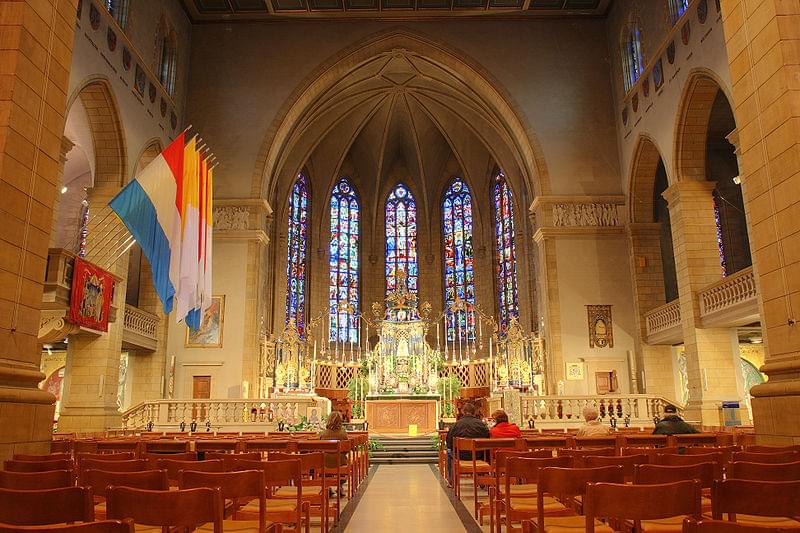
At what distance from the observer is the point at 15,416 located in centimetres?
544

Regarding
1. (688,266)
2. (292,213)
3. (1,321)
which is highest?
(292,213)

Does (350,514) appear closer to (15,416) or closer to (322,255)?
(15,416)

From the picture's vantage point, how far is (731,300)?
1490 cm

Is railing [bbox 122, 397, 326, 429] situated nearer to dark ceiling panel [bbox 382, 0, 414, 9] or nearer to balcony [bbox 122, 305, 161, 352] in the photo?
balcony [bbox 122, 305, 161, 352]

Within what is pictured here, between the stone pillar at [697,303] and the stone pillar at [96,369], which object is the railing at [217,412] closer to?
the stone pillar at [96,369]

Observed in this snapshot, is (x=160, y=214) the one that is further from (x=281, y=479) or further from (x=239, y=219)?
(x=239, y=219)

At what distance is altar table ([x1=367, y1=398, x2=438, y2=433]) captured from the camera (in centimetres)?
1892

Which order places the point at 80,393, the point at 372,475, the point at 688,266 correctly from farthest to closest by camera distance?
the point at 688,266
the point at 80,393
the point at 372,475

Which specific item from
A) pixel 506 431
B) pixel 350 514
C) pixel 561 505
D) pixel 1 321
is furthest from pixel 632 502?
pixel 506 431

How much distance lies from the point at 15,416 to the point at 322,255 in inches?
992

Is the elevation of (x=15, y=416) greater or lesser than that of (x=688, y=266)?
lesser

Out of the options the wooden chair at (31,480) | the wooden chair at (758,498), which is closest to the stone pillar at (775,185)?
the wooden chair at (758,498)

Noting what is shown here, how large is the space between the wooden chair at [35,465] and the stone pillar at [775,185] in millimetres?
6084

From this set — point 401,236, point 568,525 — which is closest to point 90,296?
point 568,525
